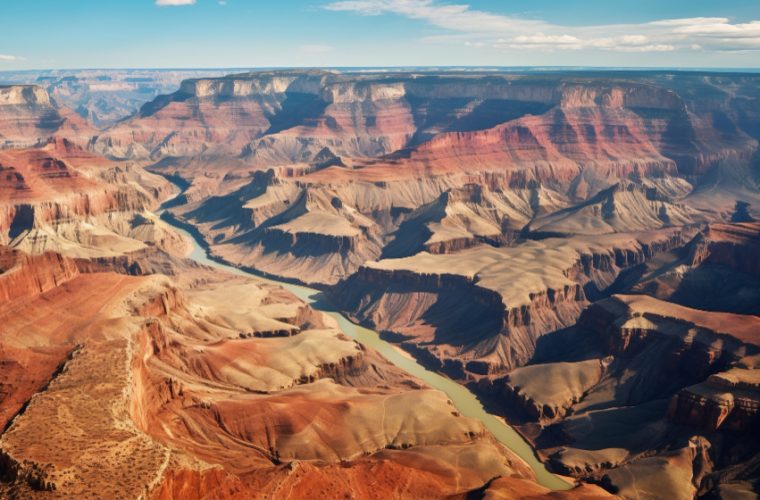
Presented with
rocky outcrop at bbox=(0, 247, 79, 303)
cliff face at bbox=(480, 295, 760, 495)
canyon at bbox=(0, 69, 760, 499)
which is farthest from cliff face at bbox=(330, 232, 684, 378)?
rocky outcrop at bbox=(0, 247, 79, 303)

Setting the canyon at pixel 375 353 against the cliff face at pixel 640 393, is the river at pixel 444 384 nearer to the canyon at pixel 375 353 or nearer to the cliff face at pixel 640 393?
the canyon at pixel 375 353

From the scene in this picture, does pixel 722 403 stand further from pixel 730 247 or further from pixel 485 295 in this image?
pixel 730 247

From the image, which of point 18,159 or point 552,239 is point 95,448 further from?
point 18,159

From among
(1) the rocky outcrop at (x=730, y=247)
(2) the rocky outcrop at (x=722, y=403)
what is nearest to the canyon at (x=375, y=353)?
(2) the rocky outcrop at (x=722, y=403)

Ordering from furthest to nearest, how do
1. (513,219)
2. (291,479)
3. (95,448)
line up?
(513,219) < (291,479) < (95,448)

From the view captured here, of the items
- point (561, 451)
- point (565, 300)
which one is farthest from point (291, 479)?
point (565, 300)

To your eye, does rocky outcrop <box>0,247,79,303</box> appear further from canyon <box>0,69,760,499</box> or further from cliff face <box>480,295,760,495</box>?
cliff face <box>480,295,760,495</box>

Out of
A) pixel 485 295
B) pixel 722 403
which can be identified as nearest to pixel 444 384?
pixel 485 295

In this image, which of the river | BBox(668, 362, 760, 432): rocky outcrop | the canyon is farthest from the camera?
the river
